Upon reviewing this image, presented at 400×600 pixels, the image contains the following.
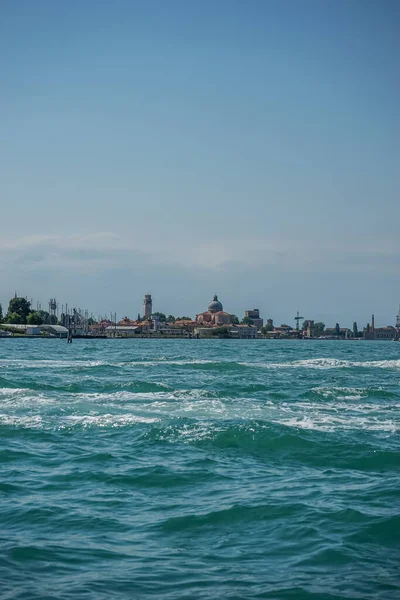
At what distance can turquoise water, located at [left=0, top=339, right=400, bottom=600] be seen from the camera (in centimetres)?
933

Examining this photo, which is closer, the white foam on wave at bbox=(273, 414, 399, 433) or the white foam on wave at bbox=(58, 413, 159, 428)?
the white foam on wave at bbox=(273, 414, 399, 433)

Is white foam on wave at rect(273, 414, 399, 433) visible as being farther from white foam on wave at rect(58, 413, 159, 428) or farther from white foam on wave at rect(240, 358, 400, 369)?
white foam on wave at rect(240, 358, 400, 369)

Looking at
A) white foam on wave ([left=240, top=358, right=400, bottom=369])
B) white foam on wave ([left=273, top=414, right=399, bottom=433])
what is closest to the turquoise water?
white foam on wave ([left=273, top=414, right=399, bottom=433])

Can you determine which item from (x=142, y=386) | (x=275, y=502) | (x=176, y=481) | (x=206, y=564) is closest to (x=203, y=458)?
(x=176, y=481)

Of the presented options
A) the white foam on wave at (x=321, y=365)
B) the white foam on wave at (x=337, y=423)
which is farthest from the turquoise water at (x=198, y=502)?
the white foam on wave at (x=321, y=365)

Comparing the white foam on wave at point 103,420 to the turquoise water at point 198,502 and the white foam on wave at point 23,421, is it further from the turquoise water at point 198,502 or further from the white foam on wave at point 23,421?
the white foam on wave at point 23,421

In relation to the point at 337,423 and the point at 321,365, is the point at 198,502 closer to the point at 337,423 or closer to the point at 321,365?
the point at 337,423

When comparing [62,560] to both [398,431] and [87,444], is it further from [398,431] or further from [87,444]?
[398,431]

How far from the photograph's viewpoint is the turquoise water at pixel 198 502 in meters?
9.33

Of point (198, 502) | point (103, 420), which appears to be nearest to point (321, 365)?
point (103, 420)

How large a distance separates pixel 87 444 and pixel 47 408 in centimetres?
733

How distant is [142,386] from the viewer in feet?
110

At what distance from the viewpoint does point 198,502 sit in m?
12.9

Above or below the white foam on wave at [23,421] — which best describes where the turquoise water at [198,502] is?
below
